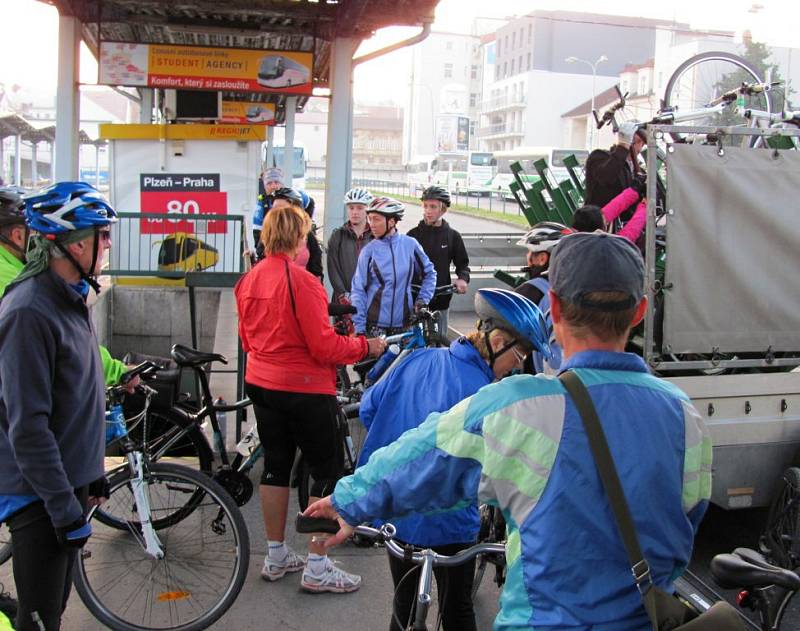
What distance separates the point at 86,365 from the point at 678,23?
318ft

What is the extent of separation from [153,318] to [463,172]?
2372 inches

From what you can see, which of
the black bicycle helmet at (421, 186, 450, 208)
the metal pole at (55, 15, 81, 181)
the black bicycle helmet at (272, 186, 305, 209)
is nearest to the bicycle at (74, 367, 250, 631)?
the black bicycle helmet at (272, 186, 305, 209)

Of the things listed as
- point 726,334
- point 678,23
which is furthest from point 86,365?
point 678,23

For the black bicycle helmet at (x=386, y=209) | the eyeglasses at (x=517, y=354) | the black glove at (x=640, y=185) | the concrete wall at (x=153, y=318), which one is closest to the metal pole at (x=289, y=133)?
the concrete wall at (x=153, y=318)

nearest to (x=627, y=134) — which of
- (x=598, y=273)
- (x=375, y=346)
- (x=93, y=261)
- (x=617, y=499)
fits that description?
(x=375, y=346)

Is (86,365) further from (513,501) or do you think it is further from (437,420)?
(513,501)

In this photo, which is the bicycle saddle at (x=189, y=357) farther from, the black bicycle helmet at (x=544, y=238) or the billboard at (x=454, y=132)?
the billboard at (x=454, y=132)

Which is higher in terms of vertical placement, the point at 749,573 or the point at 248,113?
the point at 248,113

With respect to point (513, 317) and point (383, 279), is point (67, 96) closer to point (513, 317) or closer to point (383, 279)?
point (383, 279)

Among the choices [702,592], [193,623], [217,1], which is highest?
[217,1]

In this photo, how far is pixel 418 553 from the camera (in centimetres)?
234

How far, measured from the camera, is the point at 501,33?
11106cm

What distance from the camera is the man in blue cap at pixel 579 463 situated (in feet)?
5.61

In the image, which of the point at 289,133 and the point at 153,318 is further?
the point at 289,133
